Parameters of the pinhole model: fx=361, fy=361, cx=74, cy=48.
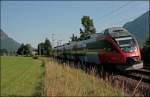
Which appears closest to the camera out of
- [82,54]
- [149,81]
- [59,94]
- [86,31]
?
[59,94]

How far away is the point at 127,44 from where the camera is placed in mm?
23125

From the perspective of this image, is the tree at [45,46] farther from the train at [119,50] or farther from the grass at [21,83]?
the train at [119,50]

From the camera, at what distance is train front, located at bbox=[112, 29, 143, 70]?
2239 cm

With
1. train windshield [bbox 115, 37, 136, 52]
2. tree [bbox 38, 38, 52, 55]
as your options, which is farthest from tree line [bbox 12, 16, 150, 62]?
train windshield [bbox 115, 37, 136, 52]

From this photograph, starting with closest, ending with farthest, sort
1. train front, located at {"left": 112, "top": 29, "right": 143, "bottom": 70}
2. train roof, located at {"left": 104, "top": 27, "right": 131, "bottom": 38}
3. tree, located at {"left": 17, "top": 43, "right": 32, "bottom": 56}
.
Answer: train front, located at {"left": 112, "top": 29, "right": 143, "bottom": 70}, train roof, located at {"left": 104, "top": 27, "right": 131, "bottom": 38}, tree, located at {"left": 17, "top": 43, "right": 32, "bottom": 56}

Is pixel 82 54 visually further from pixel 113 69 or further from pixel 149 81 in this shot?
pixel 149 81

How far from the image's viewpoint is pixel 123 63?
22672 mm

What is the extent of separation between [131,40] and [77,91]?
11.6 meters

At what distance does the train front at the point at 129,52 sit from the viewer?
22391mm

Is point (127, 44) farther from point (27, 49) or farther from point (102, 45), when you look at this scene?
point (27, 49)

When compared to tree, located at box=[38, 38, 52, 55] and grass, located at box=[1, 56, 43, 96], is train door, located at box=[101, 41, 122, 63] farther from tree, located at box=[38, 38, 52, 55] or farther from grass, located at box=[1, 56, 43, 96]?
tree, located at box=[38, 38, 52, 55]

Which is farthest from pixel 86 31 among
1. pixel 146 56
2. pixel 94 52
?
pixel 94 52

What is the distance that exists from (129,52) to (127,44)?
76cm

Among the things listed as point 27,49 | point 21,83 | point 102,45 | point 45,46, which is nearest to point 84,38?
point 102,45
